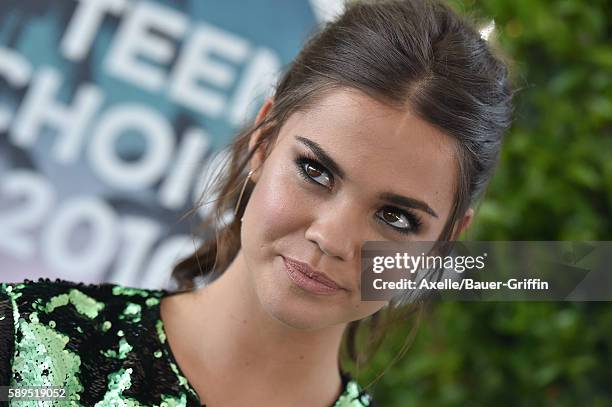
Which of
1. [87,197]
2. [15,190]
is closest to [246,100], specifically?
[87,197]

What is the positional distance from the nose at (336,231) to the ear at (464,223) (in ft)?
0.79

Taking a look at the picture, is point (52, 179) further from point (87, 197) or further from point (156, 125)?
point (156, 125)

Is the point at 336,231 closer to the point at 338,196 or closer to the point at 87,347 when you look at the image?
the point at 338,196

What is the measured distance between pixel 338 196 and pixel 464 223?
292 mm

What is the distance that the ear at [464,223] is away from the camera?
1.29 metres

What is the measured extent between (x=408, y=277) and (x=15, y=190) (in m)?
0.97

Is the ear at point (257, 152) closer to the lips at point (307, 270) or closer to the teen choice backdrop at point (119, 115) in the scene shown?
the lips at point (307, 270)

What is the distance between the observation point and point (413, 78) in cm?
114

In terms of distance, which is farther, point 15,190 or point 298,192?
point 15,190

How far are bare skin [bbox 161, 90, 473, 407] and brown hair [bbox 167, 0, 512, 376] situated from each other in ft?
0.09

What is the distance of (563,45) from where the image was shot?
1848 mm

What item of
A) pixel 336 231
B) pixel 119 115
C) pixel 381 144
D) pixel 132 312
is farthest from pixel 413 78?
pixel 119 115

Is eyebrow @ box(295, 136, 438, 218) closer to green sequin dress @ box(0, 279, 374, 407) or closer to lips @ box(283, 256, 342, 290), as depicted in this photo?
lips @ box(283, 256, 342, 290)

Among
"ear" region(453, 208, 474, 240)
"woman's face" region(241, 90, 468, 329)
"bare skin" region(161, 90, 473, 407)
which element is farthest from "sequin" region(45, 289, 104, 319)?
"ear" region(453, 208, 474, 240)
